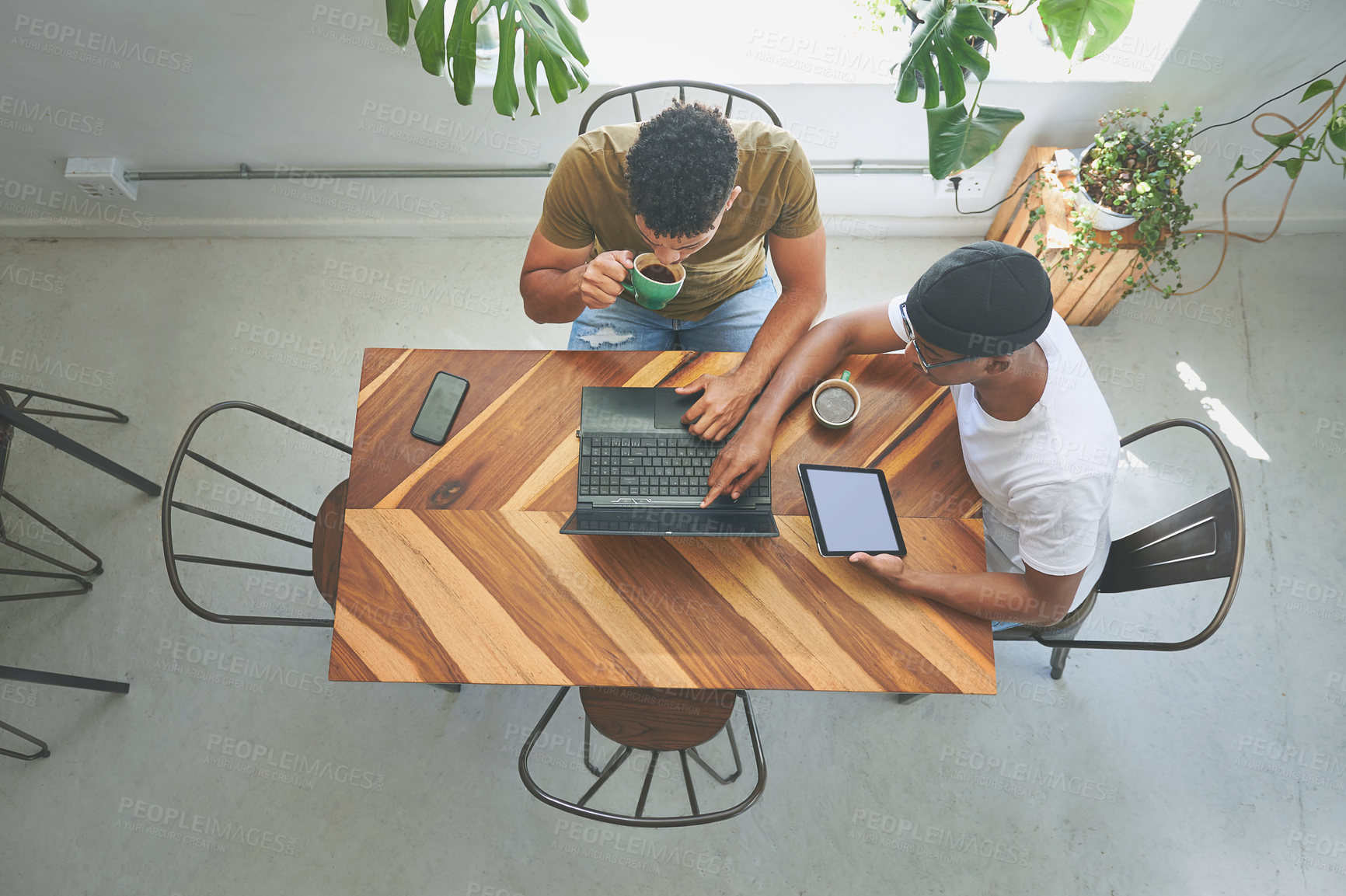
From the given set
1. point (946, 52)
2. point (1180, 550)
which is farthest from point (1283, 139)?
point (1180, 550)

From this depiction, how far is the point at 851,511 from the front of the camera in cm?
156

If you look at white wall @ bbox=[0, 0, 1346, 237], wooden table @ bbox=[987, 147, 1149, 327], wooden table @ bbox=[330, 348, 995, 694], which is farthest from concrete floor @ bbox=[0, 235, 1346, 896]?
wooden table @ bbox=[330, 348, 995, 694]

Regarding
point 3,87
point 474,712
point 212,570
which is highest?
point 3,87

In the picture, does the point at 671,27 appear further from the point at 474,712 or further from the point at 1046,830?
the point at 1046,830

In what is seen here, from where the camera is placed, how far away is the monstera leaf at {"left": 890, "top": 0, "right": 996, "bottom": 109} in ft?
5.58

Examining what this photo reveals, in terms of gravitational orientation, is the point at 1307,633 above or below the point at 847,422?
below

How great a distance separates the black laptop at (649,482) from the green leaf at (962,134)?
3.11 ft

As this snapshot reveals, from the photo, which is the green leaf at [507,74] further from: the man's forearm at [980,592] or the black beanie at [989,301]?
the man's forearm at [980,592]

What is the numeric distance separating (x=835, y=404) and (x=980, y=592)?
1.53ft

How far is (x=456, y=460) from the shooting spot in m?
1.62

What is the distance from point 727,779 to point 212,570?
5.46 ft

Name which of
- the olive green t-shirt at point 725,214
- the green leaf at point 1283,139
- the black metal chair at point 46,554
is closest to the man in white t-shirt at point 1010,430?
the olive green t-shirt at point 725,214

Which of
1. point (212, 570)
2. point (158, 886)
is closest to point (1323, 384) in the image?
point (212, 570)

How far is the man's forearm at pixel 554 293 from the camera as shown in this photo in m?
1.73
